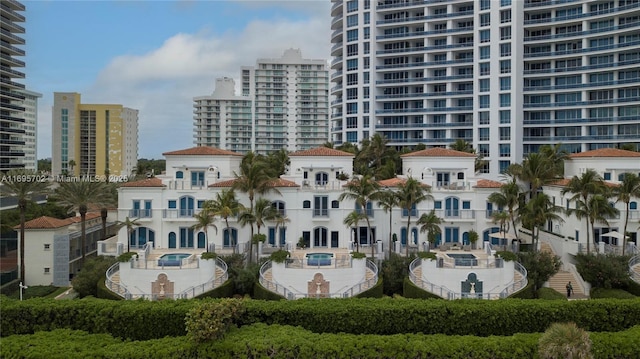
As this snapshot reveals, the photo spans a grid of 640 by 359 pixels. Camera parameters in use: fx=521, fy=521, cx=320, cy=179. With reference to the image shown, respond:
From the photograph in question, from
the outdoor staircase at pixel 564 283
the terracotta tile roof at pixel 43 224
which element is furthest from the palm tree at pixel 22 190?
the outdoor staircase at pixel 564 283

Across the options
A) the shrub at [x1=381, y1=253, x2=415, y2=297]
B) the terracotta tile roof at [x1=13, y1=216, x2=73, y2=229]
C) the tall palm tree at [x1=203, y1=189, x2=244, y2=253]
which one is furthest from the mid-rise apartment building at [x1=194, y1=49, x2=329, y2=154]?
the shrub at [x1=381, y1=253, x2=415, y2=297]

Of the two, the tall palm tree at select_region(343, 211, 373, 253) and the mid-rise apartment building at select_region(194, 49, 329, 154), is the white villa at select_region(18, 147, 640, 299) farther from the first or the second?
the mid-rise apartment building at select_region(194, 49, 329, 154)

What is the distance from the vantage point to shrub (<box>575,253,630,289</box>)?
35.9 meters

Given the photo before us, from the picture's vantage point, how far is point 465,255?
39.9 metres

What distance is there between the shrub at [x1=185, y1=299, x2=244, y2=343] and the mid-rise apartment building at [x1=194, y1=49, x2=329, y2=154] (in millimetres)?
115158

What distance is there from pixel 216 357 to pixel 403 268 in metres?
18.2

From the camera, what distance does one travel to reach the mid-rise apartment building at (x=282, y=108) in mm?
139875

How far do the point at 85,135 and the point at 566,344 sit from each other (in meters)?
137

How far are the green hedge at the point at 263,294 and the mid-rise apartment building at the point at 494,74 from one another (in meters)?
49.1

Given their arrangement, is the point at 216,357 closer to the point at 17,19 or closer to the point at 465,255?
the point at 465,255

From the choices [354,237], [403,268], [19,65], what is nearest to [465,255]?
[403,268]

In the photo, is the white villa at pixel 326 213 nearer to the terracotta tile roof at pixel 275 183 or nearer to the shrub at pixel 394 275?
the terracotta tile roof at pixel 275 183

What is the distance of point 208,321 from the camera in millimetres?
23734

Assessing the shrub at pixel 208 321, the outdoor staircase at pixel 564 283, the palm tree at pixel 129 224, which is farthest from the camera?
the palm tree at pixel 129 224
